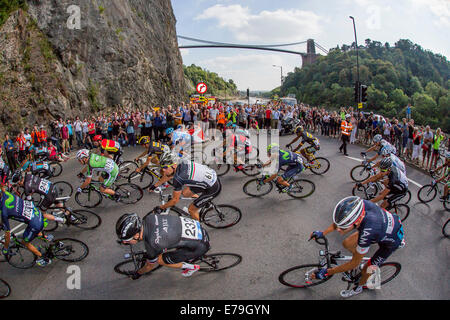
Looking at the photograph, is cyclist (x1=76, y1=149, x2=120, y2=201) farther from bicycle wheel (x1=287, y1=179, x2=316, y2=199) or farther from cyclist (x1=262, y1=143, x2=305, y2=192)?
bicycle wheel (x1=287, y1=179, x2=316, y2=199)

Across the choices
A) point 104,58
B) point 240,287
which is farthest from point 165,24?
point 240,287

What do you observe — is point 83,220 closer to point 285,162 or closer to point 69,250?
point 69,250

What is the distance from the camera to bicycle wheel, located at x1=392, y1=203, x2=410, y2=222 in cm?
689

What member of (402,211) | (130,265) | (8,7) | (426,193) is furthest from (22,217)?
(8,7)

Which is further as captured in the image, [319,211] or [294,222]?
[319,211]

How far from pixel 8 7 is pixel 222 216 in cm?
2037

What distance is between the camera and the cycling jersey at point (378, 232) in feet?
13.2

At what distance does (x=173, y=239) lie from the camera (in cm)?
411

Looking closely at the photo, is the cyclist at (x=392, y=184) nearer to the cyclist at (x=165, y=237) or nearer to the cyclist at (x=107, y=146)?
the cyclist at (x=165, y=237)

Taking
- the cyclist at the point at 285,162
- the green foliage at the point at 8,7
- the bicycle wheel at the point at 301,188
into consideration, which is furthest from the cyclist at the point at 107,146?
the green foliage at the point at 8,7

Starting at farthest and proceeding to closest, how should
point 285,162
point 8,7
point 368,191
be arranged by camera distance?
point 8,7 < point 368,191 < point 285,162

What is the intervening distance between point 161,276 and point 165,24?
40.6 meters

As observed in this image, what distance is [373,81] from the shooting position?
6688cm
